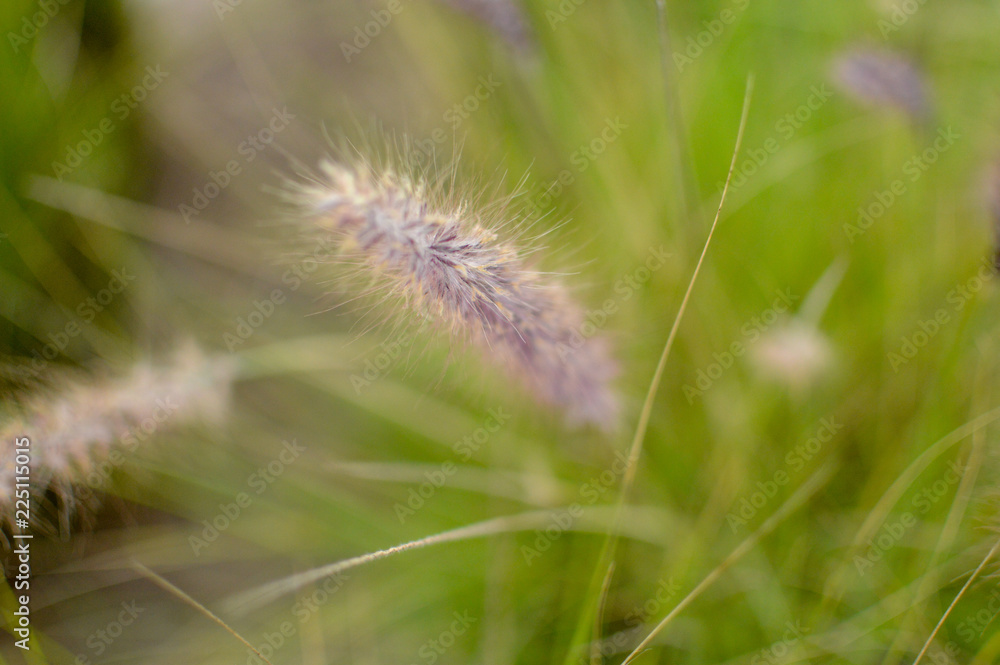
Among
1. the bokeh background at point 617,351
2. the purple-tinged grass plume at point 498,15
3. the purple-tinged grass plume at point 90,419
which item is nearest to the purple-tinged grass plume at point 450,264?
the bokeh background at point 617,351

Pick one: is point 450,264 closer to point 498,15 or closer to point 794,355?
point 498,15

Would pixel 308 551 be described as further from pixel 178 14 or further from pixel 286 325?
pixel 178 14

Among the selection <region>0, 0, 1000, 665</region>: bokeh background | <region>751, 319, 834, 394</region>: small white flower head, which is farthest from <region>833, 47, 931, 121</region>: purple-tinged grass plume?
<region>751, 319, 834, 394</region>: small white flower head

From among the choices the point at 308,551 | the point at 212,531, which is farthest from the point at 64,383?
the point at 308,551

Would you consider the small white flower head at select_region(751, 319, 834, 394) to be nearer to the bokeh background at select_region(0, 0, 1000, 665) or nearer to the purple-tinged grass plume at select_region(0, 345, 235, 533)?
the bokeh background at select_region(0, 0, 1000, 665)

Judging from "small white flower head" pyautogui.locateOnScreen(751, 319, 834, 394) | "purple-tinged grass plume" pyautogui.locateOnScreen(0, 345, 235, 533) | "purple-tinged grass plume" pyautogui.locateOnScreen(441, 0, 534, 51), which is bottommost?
"small white flower head" pyautogui.locateOnScreen(751, 319, 834, 394)

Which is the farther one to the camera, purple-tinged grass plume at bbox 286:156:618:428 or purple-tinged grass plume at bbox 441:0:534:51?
purple-tinged grass plume at bbox 441:0:534:51
